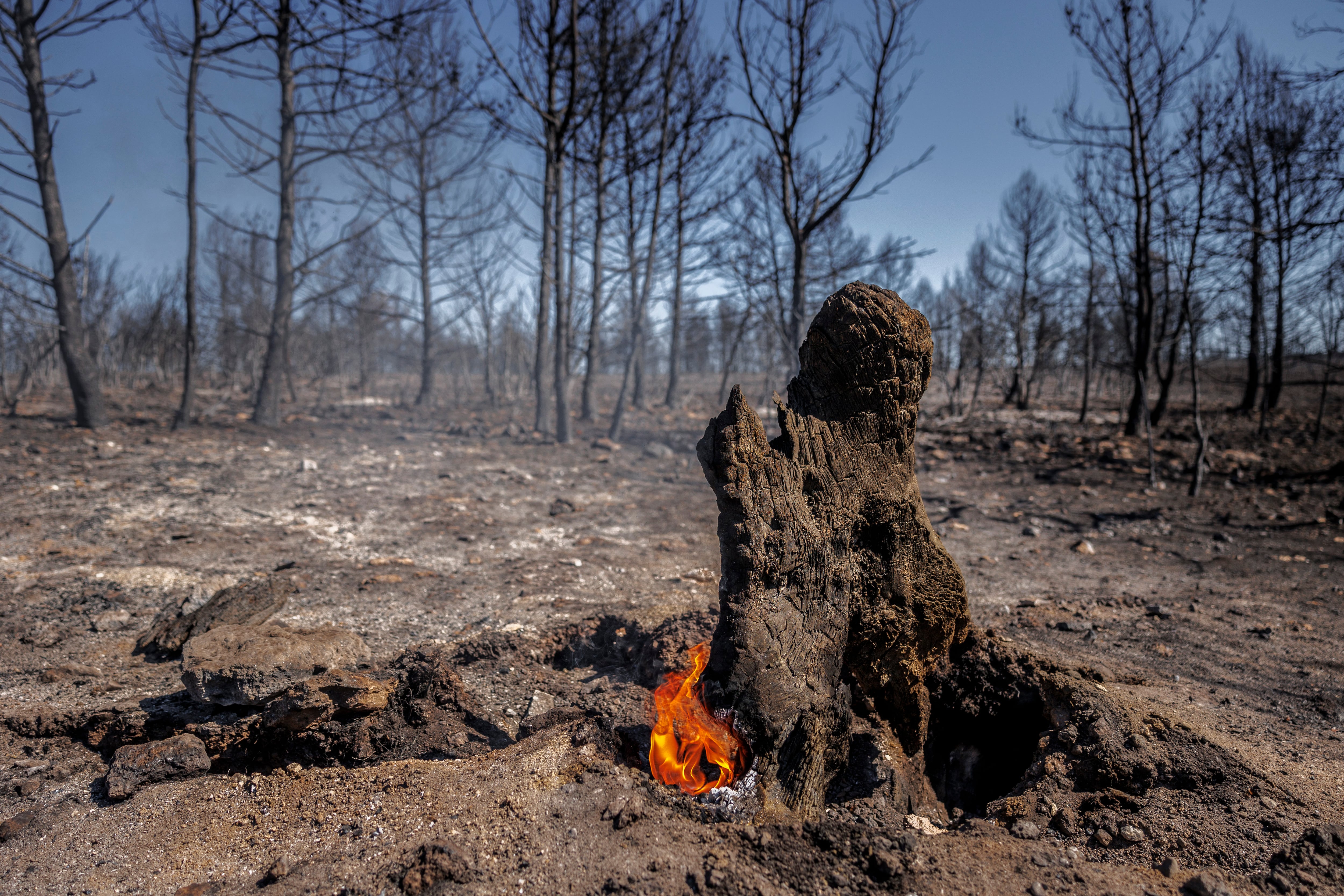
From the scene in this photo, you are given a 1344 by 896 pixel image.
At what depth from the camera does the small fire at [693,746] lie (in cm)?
224

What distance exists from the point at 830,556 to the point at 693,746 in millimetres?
884

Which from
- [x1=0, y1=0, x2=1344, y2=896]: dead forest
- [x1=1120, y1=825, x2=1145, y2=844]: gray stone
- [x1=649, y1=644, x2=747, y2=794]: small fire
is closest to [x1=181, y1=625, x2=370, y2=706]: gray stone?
[x1=0, y1=0, x2=1344, y2=896]: dead forest

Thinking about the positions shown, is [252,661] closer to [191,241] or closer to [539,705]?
[539,705]

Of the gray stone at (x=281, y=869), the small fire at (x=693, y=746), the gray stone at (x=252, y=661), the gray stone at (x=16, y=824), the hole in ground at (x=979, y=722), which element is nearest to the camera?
the gray stone at (x=281, y=869)

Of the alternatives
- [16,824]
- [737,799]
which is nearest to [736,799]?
[737,799]

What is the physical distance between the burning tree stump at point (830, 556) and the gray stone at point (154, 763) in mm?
2062

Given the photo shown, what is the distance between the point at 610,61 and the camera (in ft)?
35.3

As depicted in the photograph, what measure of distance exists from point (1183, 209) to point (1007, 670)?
8.58 m

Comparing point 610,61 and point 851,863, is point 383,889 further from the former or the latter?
→ point 610,61

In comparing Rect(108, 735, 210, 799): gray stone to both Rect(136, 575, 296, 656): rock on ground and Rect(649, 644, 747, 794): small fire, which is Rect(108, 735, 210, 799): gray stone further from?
Rect(649, 644, 747, 794): small fire

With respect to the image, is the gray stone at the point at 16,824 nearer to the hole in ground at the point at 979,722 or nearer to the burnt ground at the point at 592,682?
the burnt ground at the point at 592,682

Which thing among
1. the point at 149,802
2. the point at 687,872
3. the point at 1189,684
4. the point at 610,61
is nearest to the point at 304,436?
the point at 610,61

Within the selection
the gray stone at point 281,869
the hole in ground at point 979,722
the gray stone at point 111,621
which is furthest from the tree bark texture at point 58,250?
the hole in ground at point 979,722

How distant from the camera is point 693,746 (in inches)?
90.5
